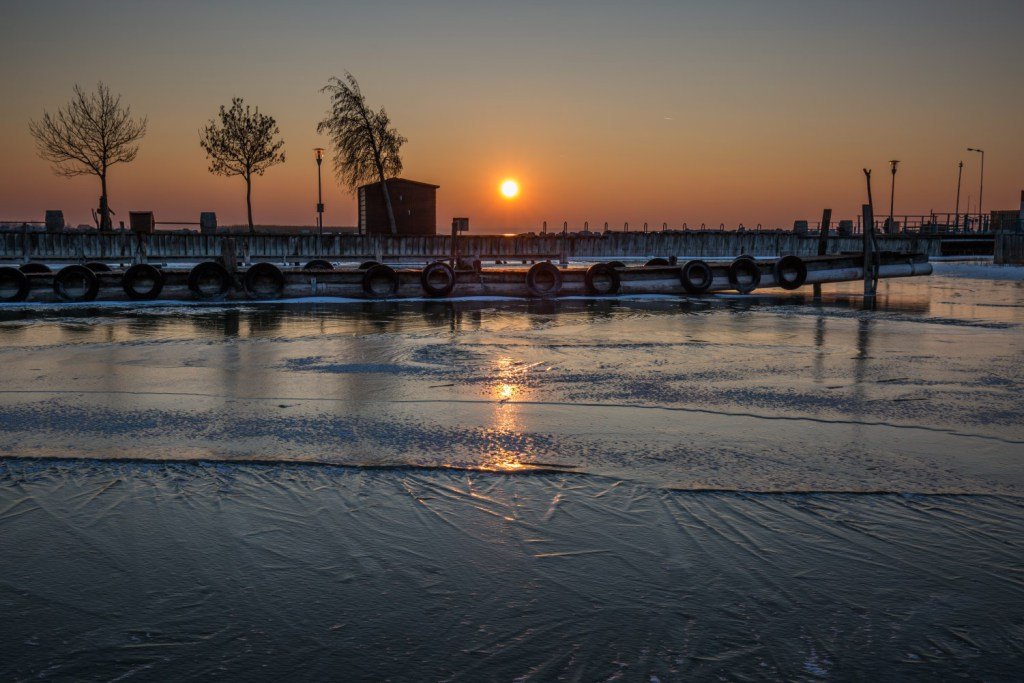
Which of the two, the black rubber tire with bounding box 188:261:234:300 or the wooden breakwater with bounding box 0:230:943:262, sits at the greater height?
the wooden breakwater with bounding box 0:230:943:262

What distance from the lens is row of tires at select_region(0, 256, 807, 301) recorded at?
20.0m

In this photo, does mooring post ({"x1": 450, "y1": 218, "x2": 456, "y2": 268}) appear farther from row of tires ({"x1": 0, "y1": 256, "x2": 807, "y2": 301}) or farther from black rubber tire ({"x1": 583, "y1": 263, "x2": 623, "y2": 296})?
black rubber tire ({"x1": 583, "y1": 263, "x2": 623, "y2": 296})

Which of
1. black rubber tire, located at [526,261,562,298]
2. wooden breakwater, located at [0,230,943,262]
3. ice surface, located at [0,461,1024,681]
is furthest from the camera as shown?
wooden breakwater, located at [0,230,943,262]

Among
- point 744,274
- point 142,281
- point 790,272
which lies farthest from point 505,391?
point 790,272

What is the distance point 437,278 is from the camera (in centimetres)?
2183

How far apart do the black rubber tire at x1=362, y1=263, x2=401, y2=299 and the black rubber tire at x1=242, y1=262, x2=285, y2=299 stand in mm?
2253

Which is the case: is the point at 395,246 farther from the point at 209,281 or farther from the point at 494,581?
the point at 494,581

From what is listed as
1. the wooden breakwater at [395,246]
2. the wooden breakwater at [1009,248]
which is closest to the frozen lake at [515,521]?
the wooden breakwater at [395,246]

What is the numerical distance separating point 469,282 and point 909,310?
11199 millimetres

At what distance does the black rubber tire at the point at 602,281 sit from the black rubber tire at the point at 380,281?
541cm

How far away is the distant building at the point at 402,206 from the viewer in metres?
50.4

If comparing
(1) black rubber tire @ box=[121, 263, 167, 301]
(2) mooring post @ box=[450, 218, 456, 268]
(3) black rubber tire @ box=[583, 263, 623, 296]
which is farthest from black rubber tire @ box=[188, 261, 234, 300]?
(3) black rubber tire @ box=[583, 263, 623, 296]

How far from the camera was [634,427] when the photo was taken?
5977mm

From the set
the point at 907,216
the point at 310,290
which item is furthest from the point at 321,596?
the point at 907,216
